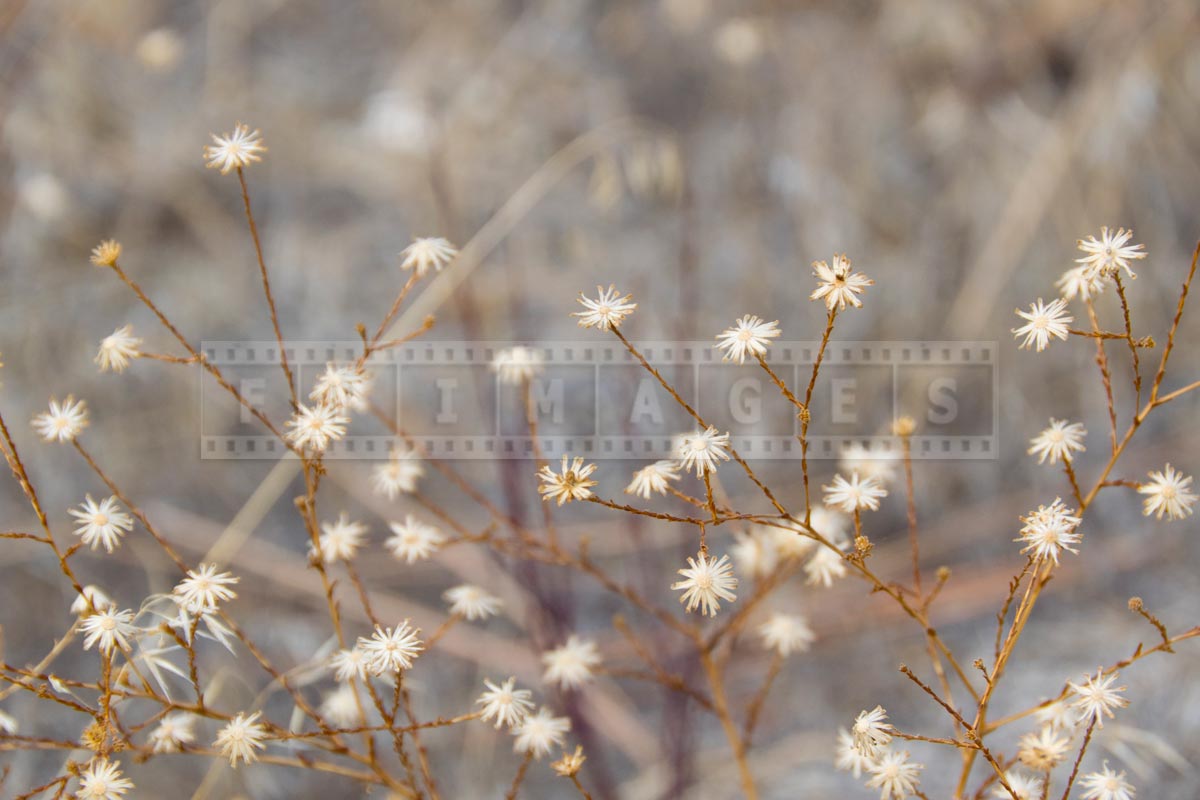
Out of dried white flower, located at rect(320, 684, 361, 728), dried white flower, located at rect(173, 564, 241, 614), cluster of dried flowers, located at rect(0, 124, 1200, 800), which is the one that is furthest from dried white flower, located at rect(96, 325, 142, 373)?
dried white flower, located at rect(320, 684, 361, 728)

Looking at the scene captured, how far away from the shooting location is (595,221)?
88 cm

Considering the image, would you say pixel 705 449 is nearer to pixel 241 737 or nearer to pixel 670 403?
pixel 241 737

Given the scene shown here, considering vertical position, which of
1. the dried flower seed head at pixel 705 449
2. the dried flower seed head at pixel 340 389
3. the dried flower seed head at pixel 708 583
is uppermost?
the dried flower seed head at pixel 340 389

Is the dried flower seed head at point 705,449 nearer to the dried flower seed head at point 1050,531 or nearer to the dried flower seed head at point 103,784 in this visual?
the dried flower seed head at point 1050,531

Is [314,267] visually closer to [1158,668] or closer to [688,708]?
[688,708]

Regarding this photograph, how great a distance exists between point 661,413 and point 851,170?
0.97ft

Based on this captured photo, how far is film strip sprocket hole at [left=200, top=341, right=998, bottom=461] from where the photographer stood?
33.1 inches

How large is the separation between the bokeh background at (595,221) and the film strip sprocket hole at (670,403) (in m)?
0.02

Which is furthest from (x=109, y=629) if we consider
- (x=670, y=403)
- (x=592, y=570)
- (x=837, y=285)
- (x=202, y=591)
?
(x=670, y=403)

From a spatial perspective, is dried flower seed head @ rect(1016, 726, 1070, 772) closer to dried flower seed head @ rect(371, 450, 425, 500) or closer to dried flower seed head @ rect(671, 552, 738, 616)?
dried flower seed head @ rect(671, 552, 738, 616)

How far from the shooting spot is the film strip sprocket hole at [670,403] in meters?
0.84

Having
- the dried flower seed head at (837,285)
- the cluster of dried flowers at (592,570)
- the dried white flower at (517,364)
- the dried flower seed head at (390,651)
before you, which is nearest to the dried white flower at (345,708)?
the cluster of dried flowers at (592,570)

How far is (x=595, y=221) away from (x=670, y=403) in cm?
19

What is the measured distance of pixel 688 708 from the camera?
2.56 feet
